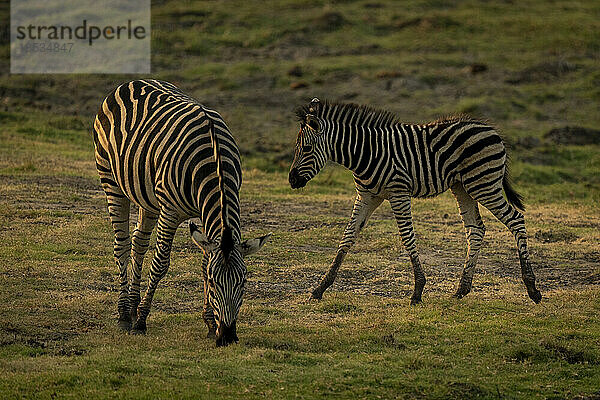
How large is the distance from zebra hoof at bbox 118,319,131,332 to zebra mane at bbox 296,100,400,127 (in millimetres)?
3466

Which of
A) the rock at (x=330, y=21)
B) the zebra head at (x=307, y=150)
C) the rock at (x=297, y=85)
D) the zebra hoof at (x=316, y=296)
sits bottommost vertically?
the zebra hoof at (x=316, y=296)

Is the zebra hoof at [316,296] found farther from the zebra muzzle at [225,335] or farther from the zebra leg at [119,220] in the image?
the zebra muzzle at [225,335]

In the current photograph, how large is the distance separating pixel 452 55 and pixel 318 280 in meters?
24.8

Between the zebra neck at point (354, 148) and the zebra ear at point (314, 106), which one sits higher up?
the zebra ear at point (314, 106)

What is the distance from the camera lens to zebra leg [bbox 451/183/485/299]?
10.9m

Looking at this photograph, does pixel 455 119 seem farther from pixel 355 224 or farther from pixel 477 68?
pixel 477 68

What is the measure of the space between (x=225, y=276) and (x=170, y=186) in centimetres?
135

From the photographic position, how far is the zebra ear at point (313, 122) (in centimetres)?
1034

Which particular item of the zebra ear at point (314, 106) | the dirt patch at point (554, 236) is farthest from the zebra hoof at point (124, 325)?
the dirt patch at point (554, 236)

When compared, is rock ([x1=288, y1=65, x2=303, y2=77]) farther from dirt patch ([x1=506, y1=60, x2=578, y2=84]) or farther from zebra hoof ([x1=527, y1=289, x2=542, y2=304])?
zebra hoof ([x1=527, y1=289, x2=542, y2=304])

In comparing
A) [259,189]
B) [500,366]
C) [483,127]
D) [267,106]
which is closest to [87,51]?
[267,106]

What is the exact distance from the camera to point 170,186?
828cm

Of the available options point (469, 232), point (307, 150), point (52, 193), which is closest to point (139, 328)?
point (307, 150)

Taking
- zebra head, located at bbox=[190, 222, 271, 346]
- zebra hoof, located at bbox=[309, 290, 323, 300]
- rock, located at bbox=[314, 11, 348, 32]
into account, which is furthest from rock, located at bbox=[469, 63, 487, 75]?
zebra head, located at bbox=[190, 222, 271, 346]
